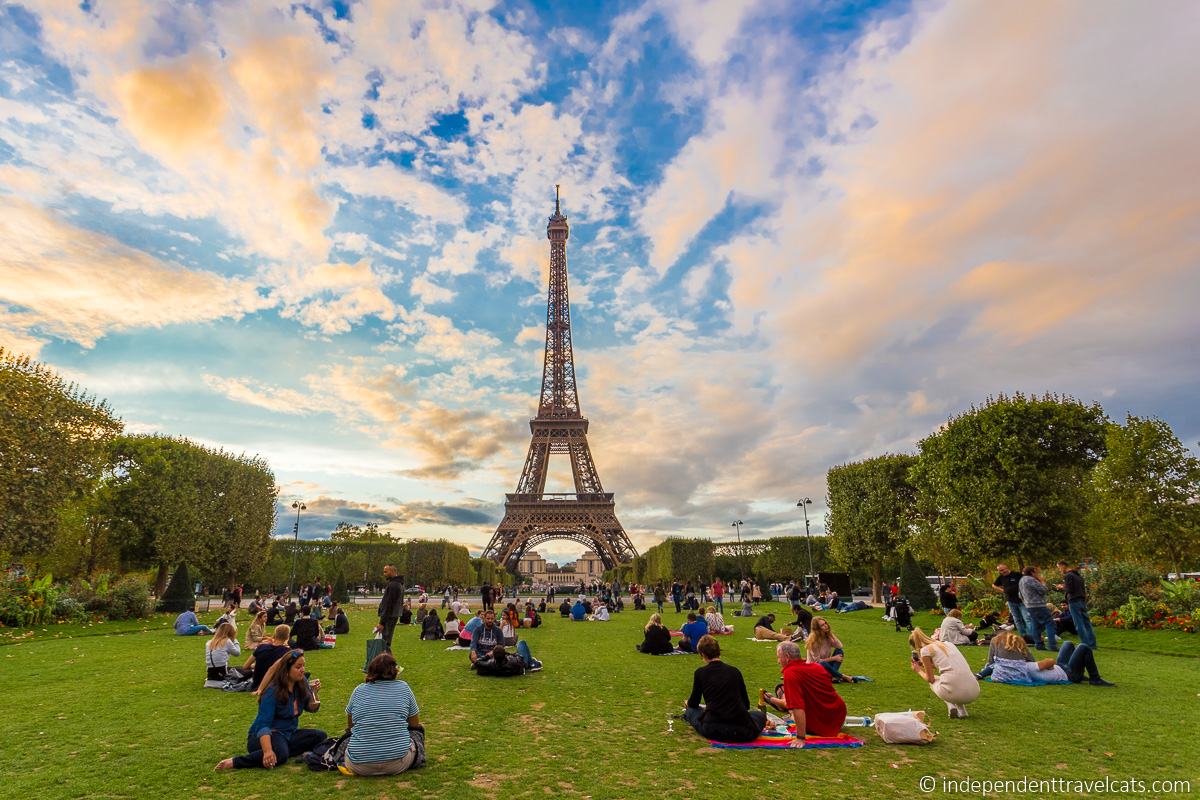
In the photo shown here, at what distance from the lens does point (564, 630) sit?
2064 centimetres

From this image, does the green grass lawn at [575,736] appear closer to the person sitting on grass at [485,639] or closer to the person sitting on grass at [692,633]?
the person sitting on grass at [485,639]

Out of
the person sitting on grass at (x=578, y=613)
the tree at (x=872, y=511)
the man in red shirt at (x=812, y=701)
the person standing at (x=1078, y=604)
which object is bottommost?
the person sitting on grass at (x=578, y=613)

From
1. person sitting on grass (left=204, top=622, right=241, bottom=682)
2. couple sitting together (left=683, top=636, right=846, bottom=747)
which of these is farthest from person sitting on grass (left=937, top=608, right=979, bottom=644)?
person sitting on grass (left=204, top=622, right=241, bottom=682)

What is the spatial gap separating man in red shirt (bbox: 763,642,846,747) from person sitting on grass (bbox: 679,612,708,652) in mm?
7011

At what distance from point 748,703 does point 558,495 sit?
55323 millimetres

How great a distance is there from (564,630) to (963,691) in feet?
49.4

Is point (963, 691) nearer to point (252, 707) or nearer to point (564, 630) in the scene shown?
point (252, 707)

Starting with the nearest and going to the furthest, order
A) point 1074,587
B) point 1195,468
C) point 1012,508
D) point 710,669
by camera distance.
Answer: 1. point 710,669
2. point 1074,587
3. point 1012,508
4. point 1195,468

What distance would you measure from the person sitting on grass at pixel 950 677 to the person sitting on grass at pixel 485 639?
754 cm

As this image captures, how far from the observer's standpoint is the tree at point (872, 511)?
3178cm

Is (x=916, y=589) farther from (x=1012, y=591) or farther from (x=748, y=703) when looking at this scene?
(x=748, y=703)

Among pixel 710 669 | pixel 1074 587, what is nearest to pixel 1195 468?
pixel 1074 587

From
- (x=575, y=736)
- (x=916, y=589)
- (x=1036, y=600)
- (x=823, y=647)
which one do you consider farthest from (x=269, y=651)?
(x=916, y=589)

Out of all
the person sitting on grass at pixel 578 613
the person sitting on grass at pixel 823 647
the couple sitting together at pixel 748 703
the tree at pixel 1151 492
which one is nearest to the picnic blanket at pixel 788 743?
the couple sitting together at pixel 748 703
